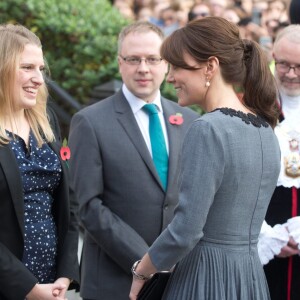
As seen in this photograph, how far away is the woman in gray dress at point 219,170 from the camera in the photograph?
3.32 meters

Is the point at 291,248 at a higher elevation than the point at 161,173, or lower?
lower

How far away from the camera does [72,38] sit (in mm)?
8000

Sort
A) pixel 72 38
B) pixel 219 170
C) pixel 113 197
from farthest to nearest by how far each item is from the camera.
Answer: pixel 72 38
pixel 113 197
pixel 219 170

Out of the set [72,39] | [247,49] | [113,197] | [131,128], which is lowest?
[113,197]

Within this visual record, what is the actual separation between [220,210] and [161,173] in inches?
52.4

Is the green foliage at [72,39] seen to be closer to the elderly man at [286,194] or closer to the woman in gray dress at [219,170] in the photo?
the elderly man at [286,194]

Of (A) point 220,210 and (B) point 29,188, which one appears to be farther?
(B) point 29,188

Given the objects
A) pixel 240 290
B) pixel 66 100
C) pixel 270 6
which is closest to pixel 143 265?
pixel 240 290

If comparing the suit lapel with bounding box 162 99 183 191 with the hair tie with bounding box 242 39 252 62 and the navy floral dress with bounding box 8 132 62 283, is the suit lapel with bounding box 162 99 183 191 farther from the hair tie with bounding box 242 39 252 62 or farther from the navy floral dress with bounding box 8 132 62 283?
the hair tie with bounding box 242 39 252 62

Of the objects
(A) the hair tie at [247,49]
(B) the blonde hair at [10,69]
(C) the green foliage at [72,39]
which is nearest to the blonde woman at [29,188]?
(B) the blonde hair at [10,69]

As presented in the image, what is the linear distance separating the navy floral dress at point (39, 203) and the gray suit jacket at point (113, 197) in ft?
1.85

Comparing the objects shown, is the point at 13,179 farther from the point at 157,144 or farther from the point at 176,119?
the point at 176,119

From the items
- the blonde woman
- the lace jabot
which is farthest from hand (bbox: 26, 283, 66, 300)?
the lace jabot

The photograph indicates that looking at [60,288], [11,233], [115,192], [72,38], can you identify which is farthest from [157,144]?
[72,38]
